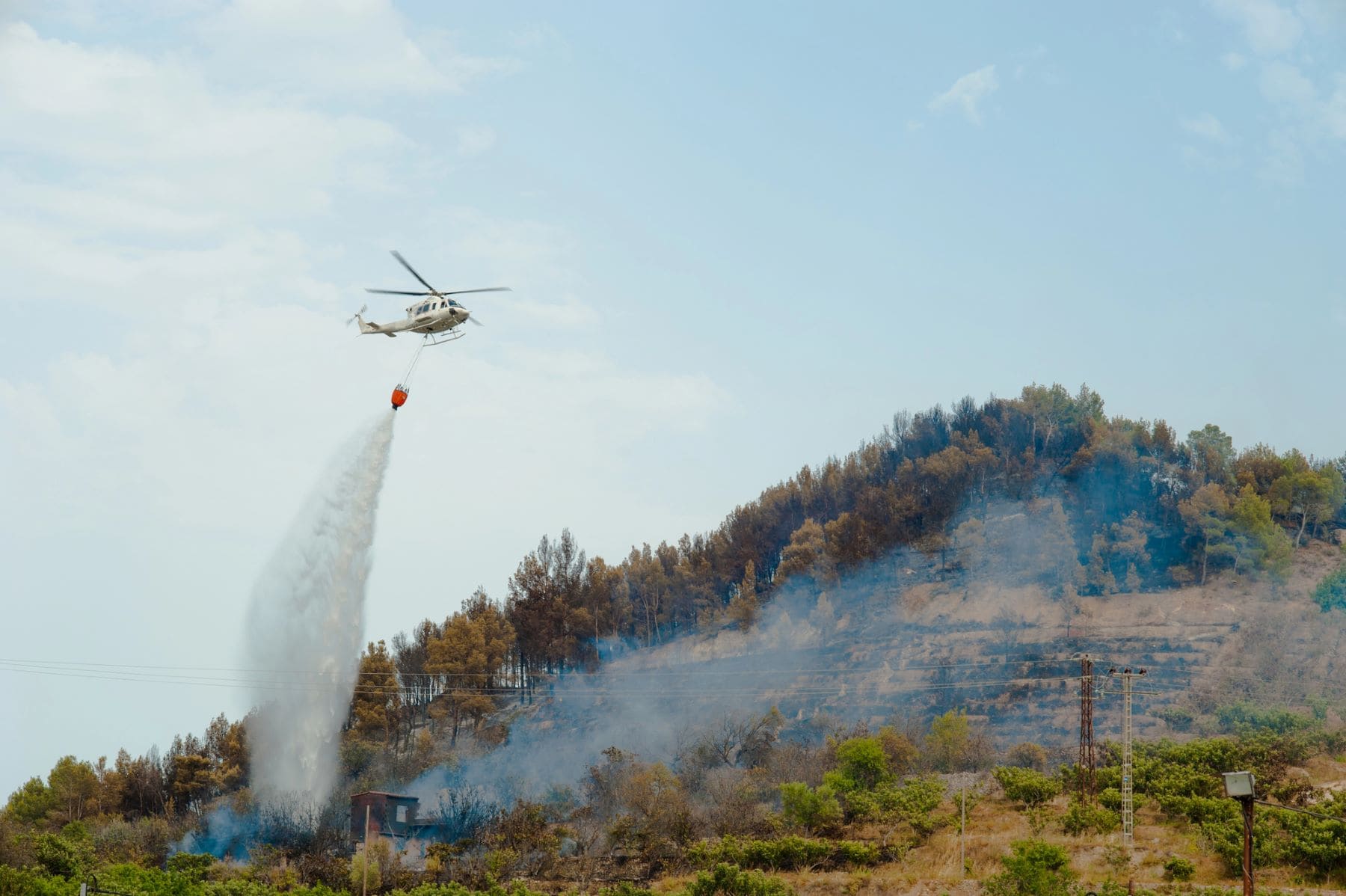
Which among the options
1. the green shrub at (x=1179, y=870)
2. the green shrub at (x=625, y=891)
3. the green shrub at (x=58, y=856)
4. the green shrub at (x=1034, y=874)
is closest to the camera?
the green shrub at (x=1034, y=874)

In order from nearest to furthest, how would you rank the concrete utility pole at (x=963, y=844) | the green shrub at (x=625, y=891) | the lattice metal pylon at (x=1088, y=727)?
the green shrub at (x=625, y=891) < the concrete utility pole at (x=963, y=844) < the lattice metal pylon at (x=1088, y=727)

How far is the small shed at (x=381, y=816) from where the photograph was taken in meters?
48.7

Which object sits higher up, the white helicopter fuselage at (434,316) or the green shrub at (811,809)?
the white helicopter fuselage at (434,316)

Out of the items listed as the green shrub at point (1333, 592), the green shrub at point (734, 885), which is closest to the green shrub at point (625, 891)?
the green shrub at point (734, 885)

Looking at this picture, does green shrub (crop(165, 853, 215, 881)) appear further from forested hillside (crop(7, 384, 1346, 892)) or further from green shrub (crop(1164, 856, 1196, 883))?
green shrub (crop(1164, 856, 1196, 883))

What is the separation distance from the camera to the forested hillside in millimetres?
54531

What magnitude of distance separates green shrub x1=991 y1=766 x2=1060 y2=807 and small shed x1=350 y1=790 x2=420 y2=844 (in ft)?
72.6

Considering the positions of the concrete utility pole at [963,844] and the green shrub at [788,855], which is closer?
the concrete utility pole at [963,844]

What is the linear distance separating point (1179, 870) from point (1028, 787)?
9.91 metres

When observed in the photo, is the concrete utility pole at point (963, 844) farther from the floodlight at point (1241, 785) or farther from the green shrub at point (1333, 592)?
the green shrub at point (1333, 592)

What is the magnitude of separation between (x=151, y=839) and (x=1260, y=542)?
5790 centimetres

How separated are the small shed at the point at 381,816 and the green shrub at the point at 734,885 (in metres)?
17.1

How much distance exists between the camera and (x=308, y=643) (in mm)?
55844

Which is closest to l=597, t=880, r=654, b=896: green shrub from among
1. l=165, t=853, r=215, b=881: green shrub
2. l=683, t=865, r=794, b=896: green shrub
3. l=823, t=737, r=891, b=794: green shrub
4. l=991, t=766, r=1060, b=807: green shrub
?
l=683, t=865, r=794, b=896: green shrub
